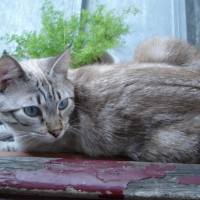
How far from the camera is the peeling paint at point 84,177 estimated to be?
809 millimetres

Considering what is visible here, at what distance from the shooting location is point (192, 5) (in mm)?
2311

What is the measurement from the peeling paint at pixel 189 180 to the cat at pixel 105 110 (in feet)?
1.50

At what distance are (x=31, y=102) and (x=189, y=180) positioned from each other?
0.81m

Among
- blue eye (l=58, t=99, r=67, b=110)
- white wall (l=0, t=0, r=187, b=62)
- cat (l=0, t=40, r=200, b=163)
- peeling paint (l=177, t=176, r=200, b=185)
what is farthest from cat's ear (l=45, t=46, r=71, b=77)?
white wall (l=0, t=0, r=187, b=62)

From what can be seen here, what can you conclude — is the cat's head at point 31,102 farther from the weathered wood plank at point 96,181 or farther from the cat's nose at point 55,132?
the weathered wood plank at point 96,181

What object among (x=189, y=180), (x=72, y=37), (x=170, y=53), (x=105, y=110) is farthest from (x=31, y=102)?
(x=72, y=37)

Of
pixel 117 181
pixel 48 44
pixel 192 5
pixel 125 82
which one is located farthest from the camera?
pixel 192 5

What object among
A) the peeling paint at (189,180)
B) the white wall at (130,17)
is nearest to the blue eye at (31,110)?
the peeling paint at (189,180)

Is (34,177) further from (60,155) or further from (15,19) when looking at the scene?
(15,19)

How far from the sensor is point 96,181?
0.84 m

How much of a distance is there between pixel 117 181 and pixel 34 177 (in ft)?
0.94

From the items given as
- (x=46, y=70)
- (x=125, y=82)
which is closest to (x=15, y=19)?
(x=46, y=70)

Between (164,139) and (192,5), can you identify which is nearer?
(164,139)

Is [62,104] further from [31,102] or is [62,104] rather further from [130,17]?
[130,17]
